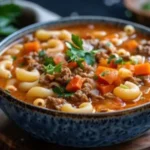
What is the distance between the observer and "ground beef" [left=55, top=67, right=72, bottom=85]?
2287mm

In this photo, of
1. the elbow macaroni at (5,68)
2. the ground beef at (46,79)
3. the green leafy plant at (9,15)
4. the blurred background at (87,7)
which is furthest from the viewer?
the blurred background at (87,7)

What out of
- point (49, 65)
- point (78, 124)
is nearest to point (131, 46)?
point (49, 65)

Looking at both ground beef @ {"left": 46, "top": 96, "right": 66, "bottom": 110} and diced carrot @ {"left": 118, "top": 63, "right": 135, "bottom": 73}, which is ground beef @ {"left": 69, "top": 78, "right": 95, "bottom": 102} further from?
diced carrot @ {"left": 118, "top": 63, "right": 135, "bottom": 73}

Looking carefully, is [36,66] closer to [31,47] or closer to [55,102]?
[31,47]

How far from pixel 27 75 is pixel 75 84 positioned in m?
0.28

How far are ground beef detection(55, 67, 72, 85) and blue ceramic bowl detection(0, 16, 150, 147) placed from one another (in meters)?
0.29

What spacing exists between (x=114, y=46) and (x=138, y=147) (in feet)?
2.28

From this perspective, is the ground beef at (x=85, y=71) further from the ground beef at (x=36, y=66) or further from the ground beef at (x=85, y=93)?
the ground beef at (x=36, y=66)

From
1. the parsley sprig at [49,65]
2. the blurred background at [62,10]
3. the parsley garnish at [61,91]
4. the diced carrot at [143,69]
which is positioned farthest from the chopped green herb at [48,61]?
the blurred background at [62,10]

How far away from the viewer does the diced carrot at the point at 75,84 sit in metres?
2.26

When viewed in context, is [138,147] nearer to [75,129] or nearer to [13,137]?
[75,129]

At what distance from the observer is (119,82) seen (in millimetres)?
2311

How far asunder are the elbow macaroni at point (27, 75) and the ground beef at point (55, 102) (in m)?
0.23

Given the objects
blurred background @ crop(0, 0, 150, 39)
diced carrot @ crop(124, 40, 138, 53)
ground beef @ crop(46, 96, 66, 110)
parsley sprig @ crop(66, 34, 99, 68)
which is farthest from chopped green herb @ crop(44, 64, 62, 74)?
blurred background @ crop(0, 0, 150, 39)
